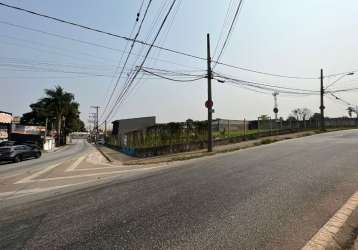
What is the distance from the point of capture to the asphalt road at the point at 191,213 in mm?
4973

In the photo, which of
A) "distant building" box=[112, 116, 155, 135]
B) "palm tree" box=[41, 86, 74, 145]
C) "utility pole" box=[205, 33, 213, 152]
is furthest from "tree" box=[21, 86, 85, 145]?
"utility pole" box=[205, 33, 213, 152]

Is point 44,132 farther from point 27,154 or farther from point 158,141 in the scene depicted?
point 158,141

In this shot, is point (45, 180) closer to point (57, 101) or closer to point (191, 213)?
point (191, 213)

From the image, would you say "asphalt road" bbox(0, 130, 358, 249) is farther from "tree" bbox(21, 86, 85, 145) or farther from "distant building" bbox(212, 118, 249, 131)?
"tree" bbox(21, 86, 85, 145)

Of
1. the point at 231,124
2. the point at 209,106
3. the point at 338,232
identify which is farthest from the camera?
the point at 231,124

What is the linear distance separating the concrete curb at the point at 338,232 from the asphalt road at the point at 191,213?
0.48 feet

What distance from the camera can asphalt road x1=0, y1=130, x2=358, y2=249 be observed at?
497 cm

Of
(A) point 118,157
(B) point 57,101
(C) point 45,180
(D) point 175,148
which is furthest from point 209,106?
(B) point 57,101

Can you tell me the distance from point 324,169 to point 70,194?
26.0 feet

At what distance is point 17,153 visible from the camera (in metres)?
31.4

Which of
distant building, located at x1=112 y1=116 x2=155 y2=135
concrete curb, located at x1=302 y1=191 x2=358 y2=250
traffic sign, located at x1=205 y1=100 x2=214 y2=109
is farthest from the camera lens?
distant building, located at x1=112 y1=116 x2=155 y2=135

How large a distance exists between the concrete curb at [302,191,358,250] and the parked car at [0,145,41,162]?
30.2 m

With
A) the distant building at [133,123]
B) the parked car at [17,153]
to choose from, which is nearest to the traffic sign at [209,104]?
the parked car at [17,153]

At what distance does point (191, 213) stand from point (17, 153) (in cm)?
2953
